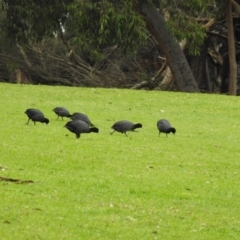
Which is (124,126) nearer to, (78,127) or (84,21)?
(78,127)

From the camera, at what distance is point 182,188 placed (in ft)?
39.3

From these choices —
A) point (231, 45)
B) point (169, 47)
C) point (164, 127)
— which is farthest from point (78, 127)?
point (231, 45)

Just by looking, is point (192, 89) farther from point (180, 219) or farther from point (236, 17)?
point (180, 219)

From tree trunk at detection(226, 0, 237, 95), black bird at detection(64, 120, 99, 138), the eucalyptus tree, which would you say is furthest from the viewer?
tree trunk at detection(226, 0, 237, 95)

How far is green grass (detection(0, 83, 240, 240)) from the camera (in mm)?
9453

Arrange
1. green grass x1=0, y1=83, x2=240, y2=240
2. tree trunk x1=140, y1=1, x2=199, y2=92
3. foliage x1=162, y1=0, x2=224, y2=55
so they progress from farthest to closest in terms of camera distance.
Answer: tree trunk x1=140, y1=1, x2=199, y2=92 < foliage x1=162, y1=0, x2=224, y2=55 < green grass x1=0, y1=83, x2=240, y2=240

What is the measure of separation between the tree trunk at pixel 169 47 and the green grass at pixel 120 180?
955 centimetres

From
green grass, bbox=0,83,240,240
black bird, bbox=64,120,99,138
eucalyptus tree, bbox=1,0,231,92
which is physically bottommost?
green grass, bbox=0,83,240,240

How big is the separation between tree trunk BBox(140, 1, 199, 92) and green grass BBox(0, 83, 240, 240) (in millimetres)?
9549

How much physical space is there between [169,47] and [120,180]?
67.0 feet

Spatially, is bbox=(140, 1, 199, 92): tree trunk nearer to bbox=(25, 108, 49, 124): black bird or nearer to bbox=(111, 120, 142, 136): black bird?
bbox=(25, 108, 49, 124): black bird

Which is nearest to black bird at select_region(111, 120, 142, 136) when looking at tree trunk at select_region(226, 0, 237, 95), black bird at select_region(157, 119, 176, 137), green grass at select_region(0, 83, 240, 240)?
green grass at select_region(0, 83, 240, 240)

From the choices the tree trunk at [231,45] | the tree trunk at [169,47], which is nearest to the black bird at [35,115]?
the tree trunk at [169,47]

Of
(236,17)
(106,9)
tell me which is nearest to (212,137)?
(106,9)
